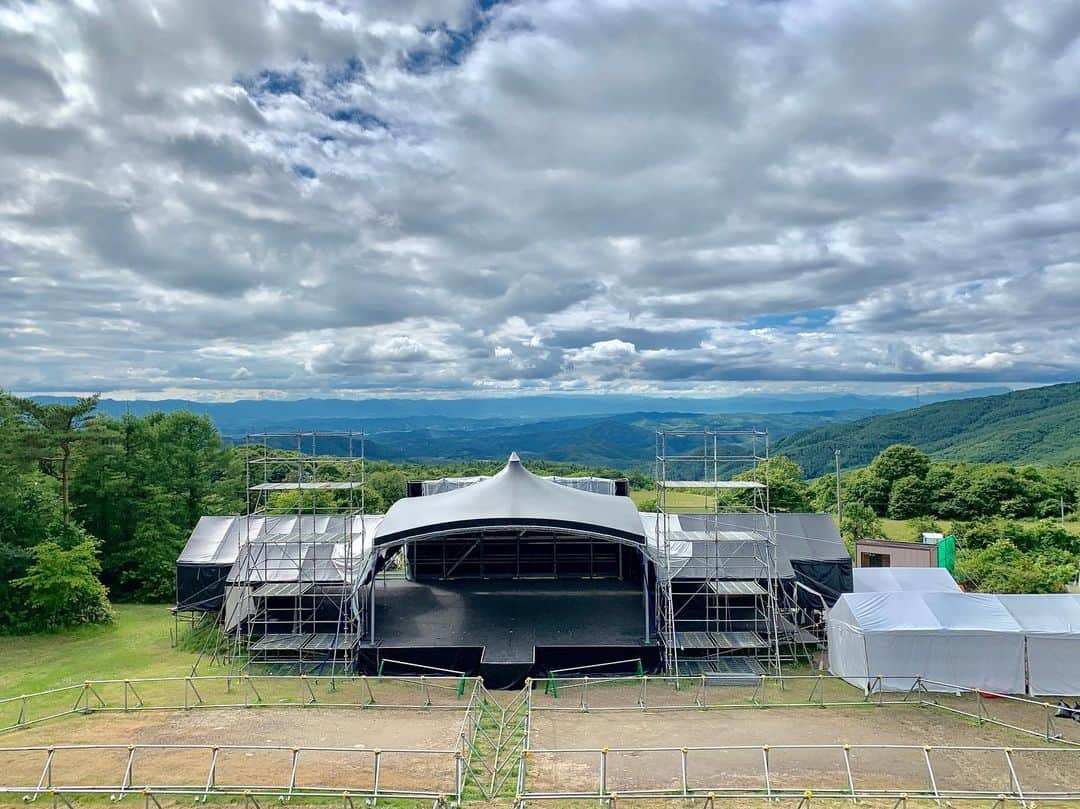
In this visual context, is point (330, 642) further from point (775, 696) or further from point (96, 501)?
point (96, 501)

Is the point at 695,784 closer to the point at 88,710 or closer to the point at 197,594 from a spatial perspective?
the point at 88,710

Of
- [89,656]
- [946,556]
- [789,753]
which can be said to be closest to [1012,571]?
[946,556]

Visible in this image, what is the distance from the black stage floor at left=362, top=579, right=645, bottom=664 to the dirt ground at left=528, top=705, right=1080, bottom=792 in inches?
181

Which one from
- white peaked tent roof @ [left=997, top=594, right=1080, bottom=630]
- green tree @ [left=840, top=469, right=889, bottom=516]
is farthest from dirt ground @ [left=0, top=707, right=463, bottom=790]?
green tree @ [left=840, top=469, right=889, bottom=516]

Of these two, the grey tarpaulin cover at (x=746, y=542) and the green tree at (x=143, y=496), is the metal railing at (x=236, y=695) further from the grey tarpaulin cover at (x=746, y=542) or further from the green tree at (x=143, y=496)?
the green tree at (x=143, y=496)

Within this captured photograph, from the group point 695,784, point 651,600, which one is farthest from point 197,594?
point 695,784

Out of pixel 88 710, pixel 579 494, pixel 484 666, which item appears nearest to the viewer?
pixel 88 710

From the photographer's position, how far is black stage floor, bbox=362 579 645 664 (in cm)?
2081

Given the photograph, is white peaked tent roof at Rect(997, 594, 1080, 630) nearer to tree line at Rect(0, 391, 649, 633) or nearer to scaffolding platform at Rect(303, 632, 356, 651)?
scaffolding platform at Rect(303, 632, 356, 651)

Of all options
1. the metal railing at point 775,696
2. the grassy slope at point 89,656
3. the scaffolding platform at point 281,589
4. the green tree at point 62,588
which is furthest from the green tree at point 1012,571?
the green tree at point 62,588

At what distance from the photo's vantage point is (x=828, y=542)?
24.8 m

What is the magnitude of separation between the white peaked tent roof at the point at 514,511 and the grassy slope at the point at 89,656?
7.73 metres

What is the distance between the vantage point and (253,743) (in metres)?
14.4

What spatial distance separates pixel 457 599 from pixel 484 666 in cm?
616
